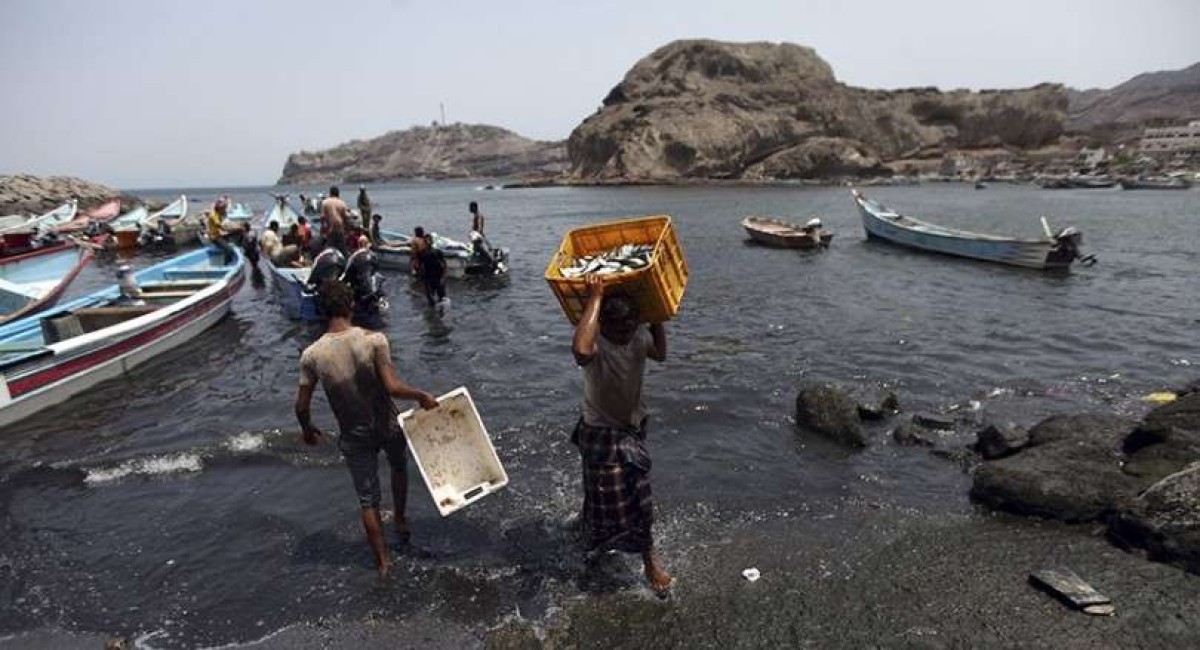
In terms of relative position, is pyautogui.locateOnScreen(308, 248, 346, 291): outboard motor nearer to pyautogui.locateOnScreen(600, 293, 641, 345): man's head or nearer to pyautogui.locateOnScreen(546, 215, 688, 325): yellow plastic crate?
pyautogui.locateOnScreen(546, 215, 688, 325): yellow plastic crate

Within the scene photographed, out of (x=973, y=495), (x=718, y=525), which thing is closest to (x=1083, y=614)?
(x=973, y=495)

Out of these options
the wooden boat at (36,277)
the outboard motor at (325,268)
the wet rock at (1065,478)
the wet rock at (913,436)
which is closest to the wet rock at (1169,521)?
the wet rock at (1065,478)

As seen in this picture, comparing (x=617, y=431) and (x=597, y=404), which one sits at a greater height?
(x=597, y=404)

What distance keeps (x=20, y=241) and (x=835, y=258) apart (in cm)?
2972

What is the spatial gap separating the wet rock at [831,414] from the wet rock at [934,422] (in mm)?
854

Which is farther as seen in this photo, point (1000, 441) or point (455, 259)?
point (455, 259)

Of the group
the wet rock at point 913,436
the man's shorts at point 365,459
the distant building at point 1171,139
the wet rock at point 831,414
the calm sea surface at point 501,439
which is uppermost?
the distant building at point 1171,139

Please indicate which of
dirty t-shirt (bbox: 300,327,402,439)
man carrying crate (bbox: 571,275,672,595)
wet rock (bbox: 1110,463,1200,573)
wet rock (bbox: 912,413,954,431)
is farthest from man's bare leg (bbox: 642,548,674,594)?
wet rock (bbox: 912,413,954,431)

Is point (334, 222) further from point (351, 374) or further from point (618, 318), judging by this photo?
point (618, 318)

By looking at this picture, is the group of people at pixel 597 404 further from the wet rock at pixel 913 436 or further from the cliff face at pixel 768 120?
the cliff face at pixel 768 120

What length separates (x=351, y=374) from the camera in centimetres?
480

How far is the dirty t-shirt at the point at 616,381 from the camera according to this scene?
4465 mm

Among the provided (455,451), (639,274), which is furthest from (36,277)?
(639,274)

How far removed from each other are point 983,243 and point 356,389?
76.0 feet
